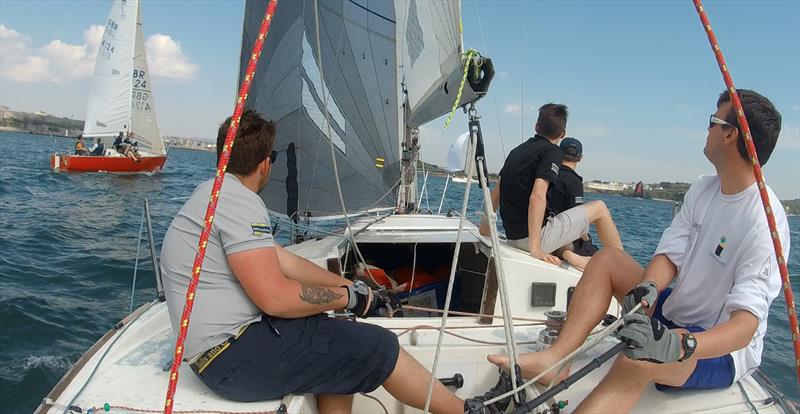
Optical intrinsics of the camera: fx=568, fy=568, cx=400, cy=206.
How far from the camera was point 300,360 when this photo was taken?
1855 millimetres

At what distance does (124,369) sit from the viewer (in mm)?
2205

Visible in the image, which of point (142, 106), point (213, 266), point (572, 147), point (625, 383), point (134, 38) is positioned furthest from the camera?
point (142, 106)

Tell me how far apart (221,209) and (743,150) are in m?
1.71

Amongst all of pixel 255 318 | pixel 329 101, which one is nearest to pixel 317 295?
pixel 255 318

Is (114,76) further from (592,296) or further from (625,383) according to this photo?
(625,383)

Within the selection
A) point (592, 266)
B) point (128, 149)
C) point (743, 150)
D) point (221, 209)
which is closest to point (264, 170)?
point (221, 209)

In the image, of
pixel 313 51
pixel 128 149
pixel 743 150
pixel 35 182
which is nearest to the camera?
pixel 743 150

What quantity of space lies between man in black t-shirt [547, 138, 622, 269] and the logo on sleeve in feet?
7.63

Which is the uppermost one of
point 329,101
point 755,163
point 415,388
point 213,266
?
point 329,101

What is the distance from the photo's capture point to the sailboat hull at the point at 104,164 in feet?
77.4

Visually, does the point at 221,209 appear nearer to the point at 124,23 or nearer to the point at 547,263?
the point at 547,263

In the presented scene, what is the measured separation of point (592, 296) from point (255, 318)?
4.23 feet

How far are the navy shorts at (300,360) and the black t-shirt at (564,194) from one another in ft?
7.91

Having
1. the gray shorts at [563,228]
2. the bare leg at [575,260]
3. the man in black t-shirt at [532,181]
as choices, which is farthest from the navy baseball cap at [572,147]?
the bare leg at [575,260]
